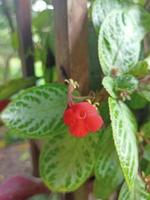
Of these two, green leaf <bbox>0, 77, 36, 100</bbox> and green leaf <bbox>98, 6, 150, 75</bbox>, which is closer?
green leaf <bbox>98, 6, 150, 75</bbox>

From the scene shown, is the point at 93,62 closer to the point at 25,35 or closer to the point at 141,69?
the point at 141,69

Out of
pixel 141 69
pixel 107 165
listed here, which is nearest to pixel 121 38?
pixel 141 69

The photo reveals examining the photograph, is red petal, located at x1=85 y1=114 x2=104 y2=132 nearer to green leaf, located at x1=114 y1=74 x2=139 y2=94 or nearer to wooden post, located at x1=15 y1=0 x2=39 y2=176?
green leaf, located at x1=114 y1=74 x2=139 y2=94

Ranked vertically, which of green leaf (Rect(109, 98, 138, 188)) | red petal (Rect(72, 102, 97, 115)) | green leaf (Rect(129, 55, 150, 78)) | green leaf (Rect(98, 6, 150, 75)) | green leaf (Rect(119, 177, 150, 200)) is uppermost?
green leaf (Rect(98, 6, 150, 75))

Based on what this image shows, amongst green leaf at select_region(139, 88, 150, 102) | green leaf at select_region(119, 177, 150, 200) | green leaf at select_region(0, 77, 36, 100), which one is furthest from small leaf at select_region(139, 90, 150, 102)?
green leaf at select_region(0, 77, 36, 100)

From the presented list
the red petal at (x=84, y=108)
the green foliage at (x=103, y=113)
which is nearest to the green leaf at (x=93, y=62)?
the green foliage at (x=103, y=113)

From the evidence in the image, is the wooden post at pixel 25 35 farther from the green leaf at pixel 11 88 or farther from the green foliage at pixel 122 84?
the green foliage at pixel 122 84

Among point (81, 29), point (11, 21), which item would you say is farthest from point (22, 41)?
point (81, 29)
